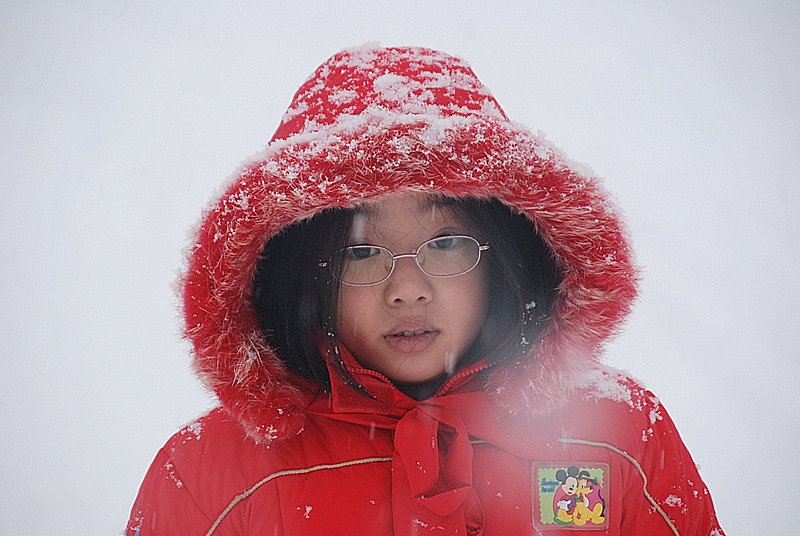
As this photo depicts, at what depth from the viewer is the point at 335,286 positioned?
1053mm

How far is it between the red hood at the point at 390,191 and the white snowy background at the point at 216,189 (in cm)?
8

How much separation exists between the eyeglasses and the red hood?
0.11 meters

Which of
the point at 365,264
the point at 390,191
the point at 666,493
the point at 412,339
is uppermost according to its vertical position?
the point at 390,191

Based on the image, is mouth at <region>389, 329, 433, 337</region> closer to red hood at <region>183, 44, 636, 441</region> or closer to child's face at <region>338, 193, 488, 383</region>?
child's face at <region>338, 193, 488, 383</region>

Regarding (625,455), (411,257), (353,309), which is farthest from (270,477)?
(625,455)

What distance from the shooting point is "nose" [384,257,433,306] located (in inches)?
38.6

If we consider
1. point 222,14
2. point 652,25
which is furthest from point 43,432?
point 222,14

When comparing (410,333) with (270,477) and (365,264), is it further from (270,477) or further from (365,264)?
(270,477)

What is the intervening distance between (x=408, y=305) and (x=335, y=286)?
0.42 feet

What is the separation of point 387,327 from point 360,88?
14.2 inches

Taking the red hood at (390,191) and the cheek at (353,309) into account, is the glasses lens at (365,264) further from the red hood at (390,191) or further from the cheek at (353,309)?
the red hood at (390,191)

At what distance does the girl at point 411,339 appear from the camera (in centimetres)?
92

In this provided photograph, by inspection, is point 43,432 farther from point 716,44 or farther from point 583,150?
point 716,44

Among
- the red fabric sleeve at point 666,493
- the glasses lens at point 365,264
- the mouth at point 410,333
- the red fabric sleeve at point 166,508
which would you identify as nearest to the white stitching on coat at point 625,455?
the red fabric sleeve at point 666,493
